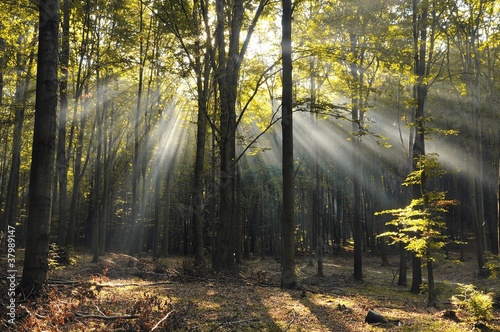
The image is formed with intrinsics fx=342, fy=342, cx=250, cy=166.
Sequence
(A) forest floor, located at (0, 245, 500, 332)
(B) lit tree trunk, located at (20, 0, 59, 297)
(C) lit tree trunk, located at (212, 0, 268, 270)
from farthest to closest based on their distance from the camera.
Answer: (C) lit tree trunk, located at (212, 0, 268, 270) → (B) lit tree trunk, located at (20, 0, 59, 297) → (A) forest floor, located at (0, 245, 500, 332)

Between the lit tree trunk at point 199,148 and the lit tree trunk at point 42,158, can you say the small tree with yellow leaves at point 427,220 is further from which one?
the lit tree trunk at point 199,148

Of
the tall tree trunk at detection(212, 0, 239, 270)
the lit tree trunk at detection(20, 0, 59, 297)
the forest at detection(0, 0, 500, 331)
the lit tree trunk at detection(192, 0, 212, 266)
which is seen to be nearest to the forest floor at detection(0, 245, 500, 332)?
the forest at detection(0, 0, 500, 331)

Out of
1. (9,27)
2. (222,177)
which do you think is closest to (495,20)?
(222,177)

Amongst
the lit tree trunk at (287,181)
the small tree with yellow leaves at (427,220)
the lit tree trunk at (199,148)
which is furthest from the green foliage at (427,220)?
the lit tree trunk at (199,148)

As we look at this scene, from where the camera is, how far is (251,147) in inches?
556

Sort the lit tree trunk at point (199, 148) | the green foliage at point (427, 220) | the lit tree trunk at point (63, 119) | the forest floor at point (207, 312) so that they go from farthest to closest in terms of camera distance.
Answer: the lit tree trunk at point (63, 119), the lit tree trunk at point (199, 148), the green foliage at point (427, 220), the forest floor at point (207, 312)

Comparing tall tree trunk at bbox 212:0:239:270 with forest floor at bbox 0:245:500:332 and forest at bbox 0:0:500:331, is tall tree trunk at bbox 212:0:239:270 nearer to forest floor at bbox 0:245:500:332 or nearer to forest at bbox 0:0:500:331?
forest at bbox 0:0:500:331

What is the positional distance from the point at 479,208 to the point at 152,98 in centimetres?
2078

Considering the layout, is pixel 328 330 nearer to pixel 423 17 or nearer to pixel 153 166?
pixel 423 17

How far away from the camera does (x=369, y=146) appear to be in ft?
86.1

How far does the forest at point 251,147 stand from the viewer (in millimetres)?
5980

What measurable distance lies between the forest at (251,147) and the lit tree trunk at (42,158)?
1.0 inches

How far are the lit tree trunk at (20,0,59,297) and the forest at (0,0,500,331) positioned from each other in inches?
1.0

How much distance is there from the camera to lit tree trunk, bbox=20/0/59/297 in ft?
18.9
